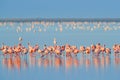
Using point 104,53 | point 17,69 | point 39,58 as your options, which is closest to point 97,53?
point 104,53

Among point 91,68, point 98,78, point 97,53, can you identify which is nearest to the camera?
point 98,78

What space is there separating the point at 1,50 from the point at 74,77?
20.8ft

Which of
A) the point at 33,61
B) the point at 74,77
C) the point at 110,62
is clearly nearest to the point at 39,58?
the point at 33,61

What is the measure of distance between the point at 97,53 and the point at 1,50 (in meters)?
3.21

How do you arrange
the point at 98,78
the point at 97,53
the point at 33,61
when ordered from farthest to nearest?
the point at 97,53 → the point at 33,61 → the point at 98,78

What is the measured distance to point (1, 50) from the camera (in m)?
24.7

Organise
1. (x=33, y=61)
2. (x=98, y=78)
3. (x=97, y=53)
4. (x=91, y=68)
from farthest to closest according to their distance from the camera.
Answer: (x=97, y=53) < (x=33, y=61) < (x=91, y=68) < (x=98, y=78)

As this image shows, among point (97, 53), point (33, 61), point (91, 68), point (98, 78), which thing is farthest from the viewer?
point (97, 53)

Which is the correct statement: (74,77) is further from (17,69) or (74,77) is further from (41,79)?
(17,69)

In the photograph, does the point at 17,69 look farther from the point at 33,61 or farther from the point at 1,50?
the point at 1,50

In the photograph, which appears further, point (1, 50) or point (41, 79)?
point (1, 50)

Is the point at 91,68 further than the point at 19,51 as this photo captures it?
No

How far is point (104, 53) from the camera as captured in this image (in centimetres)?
2362

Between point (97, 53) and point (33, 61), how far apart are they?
2373 millimetres
